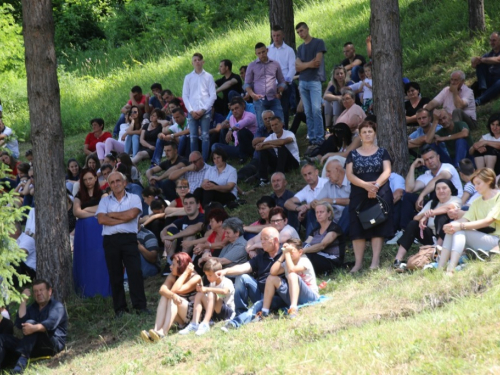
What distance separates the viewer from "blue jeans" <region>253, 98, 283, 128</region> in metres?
15.0

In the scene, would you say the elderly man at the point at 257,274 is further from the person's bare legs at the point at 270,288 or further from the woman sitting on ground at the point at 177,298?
the woman sitting on ground at the point at 177,298

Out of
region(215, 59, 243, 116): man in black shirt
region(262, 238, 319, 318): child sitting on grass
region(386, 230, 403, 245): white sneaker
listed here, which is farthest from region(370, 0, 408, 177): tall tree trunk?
region(215, 59, 243, 116): man in black shirt

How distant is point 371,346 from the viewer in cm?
718

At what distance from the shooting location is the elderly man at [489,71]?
14430mm

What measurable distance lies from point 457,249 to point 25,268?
7037mm

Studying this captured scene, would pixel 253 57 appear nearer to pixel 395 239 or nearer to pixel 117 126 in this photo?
pixel 117 126

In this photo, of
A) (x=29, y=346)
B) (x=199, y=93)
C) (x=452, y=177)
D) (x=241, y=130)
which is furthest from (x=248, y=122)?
(x=29, y=346)

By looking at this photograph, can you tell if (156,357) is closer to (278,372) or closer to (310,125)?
(278,372)

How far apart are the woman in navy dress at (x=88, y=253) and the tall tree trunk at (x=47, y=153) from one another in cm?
36

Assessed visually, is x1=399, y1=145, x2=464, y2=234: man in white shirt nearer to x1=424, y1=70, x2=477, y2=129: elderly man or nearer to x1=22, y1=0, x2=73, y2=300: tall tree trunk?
x1=424, y1=70, x2=477, y2=129: elderly man

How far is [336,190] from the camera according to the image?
11.5 meters

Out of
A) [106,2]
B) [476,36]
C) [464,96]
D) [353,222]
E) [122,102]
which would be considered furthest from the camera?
[106,2]

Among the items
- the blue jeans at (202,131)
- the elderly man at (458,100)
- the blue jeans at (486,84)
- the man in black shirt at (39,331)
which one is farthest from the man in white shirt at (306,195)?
the blue jeans at (486,84)

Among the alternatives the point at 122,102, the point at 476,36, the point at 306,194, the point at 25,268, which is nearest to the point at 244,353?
the point at 306,194
